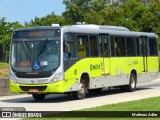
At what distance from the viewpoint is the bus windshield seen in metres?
21.5

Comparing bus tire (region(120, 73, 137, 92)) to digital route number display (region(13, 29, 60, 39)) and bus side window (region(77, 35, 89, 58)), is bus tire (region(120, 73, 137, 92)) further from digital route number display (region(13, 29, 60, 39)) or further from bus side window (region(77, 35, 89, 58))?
digital route number display (region(13, 29, 60, 39))

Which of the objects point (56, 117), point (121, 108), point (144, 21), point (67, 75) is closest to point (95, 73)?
point (67, 75)

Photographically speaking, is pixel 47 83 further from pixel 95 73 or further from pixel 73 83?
pixel 95 73

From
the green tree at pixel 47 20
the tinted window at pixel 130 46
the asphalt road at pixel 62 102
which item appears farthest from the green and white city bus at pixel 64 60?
the green tree at pixel 47 20

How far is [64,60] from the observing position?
21.6m

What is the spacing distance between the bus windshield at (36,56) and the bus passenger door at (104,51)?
3.88 metres

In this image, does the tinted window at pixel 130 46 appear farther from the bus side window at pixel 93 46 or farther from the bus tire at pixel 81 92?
the bus tire at pixel 81 92

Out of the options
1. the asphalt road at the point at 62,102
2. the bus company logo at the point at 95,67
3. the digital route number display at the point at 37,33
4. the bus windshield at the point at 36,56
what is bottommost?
the asphalt road at the point at 62,102

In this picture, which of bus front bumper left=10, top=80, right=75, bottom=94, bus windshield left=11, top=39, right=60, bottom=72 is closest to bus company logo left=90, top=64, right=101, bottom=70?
bus front bumper left=10, top=80, right=75, bottom=94

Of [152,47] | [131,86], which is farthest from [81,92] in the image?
[152,47]

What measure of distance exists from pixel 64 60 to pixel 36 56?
1.10 meters

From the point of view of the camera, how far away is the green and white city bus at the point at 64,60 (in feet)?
70.6

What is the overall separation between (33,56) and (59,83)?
58.9 inches

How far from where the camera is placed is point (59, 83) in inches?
843
